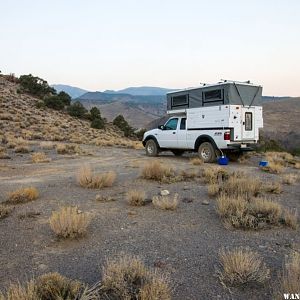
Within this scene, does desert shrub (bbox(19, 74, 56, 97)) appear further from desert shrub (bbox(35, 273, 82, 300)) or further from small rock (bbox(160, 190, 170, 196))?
desert shrub (bbox(35, 273, 82, 300))

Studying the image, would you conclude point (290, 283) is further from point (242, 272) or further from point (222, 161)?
point (222, 161)

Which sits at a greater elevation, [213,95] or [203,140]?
[213,95]

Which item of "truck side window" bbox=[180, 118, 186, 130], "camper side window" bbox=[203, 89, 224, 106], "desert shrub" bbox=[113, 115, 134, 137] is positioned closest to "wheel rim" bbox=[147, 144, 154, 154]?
"truck side window" bbox=[180, 118, 186, 130]

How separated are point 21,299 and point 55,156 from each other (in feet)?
48.5

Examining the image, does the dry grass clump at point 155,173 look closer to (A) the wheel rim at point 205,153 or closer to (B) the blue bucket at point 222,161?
Result: (B) the blue bucket at point 222,161

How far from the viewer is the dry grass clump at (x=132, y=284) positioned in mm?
3604

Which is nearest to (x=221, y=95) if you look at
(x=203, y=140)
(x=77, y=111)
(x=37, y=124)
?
(x=203, y=140)

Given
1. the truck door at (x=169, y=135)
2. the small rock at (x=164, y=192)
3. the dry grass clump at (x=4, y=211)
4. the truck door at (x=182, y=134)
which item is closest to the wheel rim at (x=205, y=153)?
the truck door at (x=182, y=134)

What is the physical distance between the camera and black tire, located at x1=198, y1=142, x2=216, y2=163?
1507cm

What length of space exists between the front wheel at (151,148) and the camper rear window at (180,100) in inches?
90.1

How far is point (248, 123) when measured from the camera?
14.8 m

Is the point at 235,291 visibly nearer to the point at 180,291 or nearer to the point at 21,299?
the point at 180,291

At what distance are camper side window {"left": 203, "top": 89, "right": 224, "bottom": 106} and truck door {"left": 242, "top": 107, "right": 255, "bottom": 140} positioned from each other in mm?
1001

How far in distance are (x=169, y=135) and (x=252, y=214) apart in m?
10.6
